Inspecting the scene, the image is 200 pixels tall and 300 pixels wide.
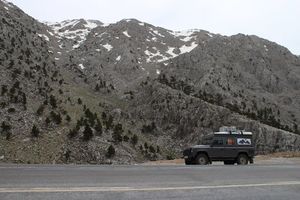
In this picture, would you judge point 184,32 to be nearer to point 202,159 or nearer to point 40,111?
point 40,111

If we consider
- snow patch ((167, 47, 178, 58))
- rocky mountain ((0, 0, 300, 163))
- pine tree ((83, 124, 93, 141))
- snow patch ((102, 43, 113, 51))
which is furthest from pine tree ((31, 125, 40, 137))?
snow patch ((167, 47, 178, 58))

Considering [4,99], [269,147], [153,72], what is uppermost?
[153,72]

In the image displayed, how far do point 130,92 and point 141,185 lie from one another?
56335 millimetres

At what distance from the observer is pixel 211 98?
6612 cm

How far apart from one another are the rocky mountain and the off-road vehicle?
1521cm

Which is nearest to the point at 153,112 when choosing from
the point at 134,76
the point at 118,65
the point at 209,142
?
the point at 134,76

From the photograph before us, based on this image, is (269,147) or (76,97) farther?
(76,97)

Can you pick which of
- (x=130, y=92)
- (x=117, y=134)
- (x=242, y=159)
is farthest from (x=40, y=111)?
(x=242, y=159)

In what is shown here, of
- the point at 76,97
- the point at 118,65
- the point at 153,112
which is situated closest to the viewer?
the point at 76,97

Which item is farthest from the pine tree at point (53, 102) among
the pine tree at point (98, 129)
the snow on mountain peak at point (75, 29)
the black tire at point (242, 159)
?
the snow on mountain peak at point (75, 29)

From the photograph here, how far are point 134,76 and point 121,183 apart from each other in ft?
209

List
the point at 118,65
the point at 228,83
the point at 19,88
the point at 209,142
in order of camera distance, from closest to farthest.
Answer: the point at 209,142 < the point at 19,88 < the point at 228,83 < the point at 118,65

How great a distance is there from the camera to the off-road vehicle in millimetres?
27938

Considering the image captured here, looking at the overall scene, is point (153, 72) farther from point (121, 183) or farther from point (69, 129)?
point (121, 183)
